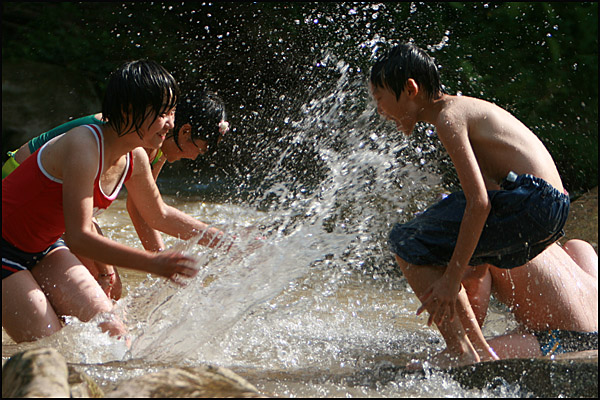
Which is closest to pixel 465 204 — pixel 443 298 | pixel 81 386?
pixel 443 298

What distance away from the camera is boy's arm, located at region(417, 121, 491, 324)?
260 cm

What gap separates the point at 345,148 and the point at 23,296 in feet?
9.17

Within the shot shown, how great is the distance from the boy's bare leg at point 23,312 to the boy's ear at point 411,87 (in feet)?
5.88

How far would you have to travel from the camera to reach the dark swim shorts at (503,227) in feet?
8.93

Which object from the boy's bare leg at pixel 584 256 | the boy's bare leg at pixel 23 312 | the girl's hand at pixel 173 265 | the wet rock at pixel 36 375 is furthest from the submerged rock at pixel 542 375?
the boy's bare leg at pixel 23 312

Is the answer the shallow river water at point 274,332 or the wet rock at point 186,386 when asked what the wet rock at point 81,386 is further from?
the shallow river water at point 274,332

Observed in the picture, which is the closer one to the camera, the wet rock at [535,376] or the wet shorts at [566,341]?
the wet rock at [535,376]

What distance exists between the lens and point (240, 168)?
810cm

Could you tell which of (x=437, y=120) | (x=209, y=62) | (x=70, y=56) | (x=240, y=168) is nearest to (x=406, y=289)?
(x=437, y=120)

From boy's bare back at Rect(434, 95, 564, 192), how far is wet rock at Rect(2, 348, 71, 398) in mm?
1707

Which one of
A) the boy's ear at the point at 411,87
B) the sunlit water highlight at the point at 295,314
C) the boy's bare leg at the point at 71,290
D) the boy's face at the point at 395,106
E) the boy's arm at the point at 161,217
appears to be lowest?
the sunlit water highlight at the point at 295,314

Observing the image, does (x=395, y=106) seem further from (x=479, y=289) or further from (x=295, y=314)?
(x=295, y=314)

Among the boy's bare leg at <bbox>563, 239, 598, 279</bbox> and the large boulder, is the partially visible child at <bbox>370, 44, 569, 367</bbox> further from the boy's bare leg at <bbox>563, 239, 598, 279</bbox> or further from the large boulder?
the large boulder

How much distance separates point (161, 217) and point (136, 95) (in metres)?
0.87
